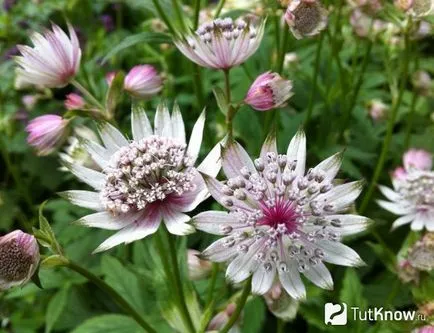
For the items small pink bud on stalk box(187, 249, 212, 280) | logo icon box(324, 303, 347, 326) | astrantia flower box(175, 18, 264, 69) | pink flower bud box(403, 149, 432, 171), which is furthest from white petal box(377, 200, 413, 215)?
astrantia flower box(175, 18, 264, 69)

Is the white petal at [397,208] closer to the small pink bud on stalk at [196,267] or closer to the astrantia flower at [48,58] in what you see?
the small pink bud on stalk at [196,267]

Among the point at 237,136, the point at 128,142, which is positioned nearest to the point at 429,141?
the point at 237,136

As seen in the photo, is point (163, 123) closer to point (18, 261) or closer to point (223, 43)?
point (223, 43)

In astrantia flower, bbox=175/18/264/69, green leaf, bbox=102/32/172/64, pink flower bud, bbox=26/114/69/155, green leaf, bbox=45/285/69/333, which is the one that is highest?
→ astrantia flower, bbox=175/18/264/69

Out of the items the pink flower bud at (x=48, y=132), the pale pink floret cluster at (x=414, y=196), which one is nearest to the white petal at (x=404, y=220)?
the pale pink floret cluster at (x=414, y=196)

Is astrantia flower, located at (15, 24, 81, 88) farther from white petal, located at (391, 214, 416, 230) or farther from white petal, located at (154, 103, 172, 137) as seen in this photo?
white petal, located at (391, 214, 416, 230)

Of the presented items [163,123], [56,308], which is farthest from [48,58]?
[56,308]
